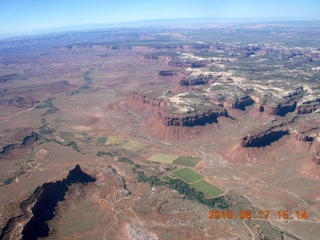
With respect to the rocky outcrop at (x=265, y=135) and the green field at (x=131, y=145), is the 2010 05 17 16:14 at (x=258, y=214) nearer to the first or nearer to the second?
the rocky outcrop at (x=265, y=135)

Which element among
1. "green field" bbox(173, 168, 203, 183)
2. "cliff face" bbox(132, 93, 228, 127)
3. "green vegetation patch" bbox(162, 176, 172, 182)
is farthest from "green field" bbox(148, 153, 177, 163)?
"cliff face" bbox(132, 93, 228, 127)

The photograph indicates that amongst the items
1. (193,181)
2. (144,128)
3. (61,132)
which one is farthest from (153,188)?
(61,132)

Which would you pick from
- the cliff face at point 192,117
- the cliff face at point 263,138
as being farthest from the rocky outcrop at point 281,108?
the cliff face at point 263,138

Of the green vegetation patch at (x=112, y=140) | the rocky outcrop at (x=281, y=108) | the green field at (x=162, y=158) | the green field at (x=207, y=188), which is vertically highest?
the rocky outcrop at (x=281, y=108)

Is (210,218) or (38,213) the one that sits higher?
(38,213)

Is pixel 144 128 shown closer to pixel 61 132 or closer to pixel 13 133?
pixel 61 132

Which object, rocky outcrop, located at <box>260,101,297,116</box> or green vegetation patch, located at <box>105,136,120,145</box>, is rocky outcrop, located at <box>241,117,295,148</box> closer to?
rocky outcrop, located at <box>260,101,297,116</box>
